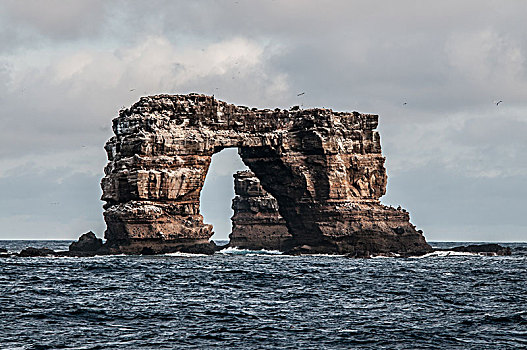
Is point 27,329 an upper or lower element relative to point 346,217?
lower

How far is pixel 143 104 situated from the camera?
321 ft

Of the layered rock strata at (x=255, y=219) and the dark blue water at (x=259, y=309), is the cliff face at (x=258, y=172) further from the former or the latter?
the dark blue water at (x=259, y=309)

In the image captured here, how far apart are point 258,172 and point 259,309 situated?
71.0m

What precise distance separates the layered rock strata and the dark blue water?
250 ft

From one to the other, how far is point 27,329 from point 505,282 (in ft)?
125

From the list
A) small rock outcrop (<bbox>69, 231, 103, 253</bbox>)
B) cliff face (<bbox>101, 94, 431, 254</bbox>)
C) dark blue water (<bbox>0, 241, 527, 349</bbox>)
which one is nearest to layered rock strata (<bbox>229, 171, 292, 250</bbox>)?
cliff face (<bbox>101, 94, 431, 254</bbox>)

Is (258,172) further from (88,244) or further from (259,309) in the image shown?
(259,309)

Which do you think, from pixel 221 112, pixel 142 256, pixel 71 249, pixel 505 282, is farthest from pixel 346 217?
pixel 505 282

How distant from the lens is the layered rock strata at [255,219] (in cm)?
14462

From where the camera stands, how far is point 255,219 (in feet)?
480

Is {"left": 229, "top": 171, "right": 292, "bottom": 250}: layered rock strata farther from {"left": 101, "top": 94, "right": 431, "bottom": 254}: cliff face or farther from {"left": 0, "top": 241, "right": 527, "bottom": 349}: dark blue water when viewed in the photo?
{"left": 0, "top": 241, "right": 527, "bottom": 349}: dark blue water

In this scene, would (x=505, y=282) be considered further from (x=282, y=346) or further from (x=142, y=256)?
(x=142, y=256)

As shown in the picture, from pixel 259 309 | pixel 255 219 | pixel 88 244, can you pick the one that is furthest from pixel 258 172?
pixel 259 309

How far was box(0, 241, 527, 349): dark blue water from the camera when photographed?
32250mm
